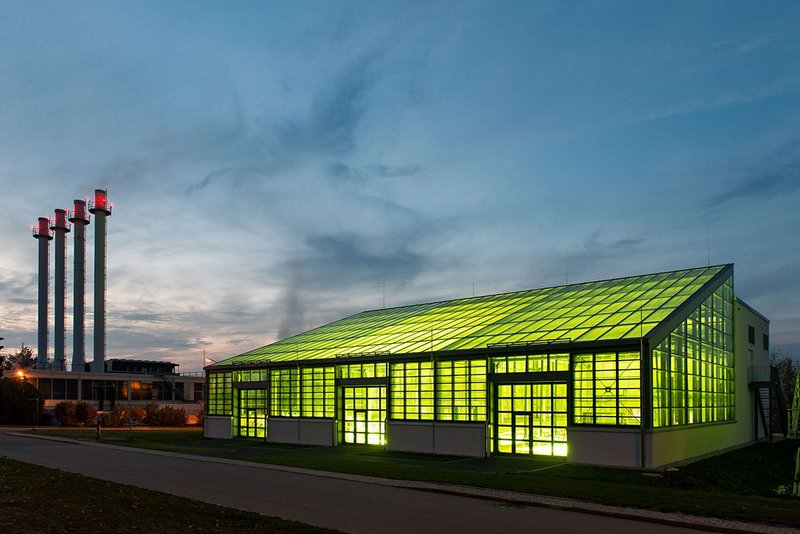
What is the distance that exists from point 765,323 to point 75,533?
48.9 metres

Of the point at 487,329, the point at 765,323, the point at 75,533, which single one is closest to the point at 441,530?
the point at 75,533

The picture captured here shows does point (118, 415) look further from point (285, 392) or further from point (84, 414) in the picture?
point (285, 392)

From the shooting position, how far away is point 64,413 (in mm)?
73562

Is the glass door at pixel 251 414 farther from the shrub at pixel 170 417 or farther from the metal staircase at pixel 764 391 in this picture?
the metal staircase at pixel 764 391

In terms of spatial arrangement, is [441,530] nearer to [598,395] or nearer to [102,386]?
[598,395]

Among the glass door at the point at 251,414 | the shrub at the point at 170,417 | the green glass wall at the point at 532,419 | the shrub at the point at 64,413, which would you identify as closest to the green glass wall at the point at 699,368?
the green glass wall at the point at 532,419

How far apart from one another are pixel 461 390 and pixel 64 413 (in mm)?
55594

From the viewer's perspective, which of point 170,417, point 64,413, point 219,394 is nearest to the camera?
point 219,394

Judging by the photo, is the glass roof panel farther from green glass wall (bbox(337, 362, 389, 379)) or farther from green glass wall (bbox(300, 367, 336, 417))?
green glass wall (bbox(300, 367, 336, 417))

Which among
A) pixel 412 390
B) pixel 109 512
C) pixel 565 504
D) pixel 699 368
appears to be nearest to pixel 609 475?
pixel 565 504

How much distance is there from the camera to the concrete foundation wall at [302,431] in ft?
139

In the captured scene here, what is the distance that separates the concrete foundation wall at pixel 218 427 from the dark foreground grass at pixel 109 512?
27.2 meters

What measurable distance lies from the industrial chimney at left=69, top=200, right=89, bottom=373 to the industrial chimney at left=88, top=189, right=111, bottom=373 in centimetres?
203

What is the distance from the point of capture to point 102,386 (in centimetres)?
8988
